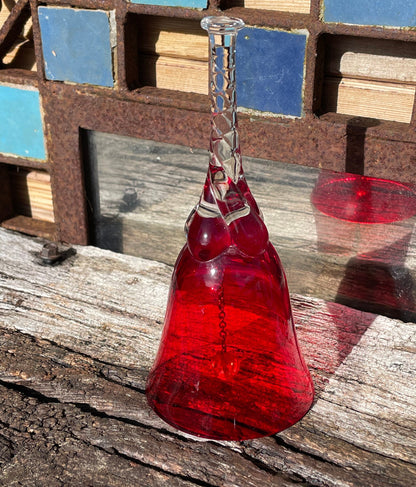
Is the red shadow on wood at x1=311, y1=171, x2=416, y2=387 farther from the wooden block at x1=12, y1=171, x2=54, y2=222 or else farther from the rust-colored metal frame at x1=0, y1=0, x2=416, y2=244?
the wooden block at x1=12, y1=171, x2=54, y2=222

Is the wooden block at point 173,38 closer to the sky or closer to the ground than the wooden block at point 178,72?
closer to the sky

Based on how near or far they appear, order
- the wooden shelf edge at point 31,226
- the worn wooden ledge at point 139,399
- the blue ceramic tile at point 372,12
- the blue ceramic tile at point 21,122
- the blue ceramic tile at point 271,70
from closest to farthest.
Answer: the worn wooden ledge at point 139,399, the blue ceramic tile at point 372,12, the blue ceramic tile at point 271,70, the blue ceramic tile at point 21,122, the wooden shelf edge at point 31,226

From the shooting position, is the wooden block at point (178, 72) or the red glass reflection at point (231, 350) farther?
the wooden block at point (178, 72)

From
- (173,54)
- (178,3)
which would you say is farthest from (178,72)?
(178,3)

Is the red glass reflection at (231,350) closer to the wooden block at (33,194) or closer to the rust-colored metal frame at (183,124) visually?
the rust-colored metal frame at (183,124)

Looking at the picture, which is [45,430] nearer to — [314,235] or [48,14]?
[314,235]

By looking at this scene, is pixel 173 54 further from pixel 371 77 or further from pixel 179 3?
pixel 371 77

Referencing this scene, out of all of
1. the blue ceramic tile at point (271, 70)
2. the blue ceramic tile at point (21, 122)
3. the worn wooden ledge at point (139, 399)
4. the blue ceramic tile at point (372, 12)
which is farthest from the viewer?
the blue ceramic tile at point (21, 122)

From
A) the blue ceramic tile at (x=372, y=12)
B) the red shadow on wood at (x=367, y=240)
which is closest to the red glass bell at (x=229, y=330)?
the red shadow on wood at (x=367, y=240)
